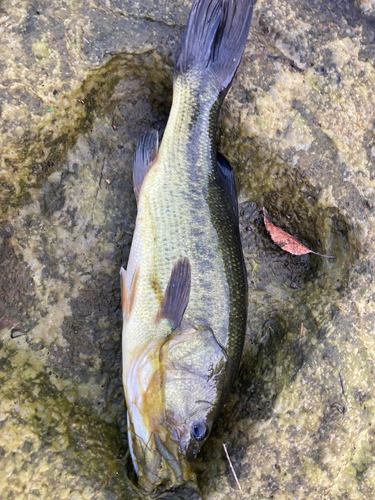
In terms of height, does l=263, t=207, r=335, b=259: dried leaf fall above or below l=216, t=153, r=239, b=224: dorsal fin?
below

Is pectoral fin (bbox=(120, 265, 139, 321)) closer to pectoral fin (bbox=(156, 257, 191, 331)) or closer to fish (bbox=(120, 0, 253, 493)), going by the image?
fish (bbox=(120, 0, 253, 493))

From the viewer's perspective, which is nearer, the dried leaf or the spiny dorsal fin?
the spiny dorsal fin

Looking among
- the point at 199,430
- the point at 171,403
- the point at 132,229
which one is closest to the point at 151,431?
the point at 171,403

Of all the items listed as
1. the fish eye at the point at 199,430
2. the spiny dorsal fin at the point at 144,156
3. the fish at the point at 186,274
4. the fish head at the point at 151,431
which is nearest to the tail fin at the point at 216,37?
the fish at the point at 186,274

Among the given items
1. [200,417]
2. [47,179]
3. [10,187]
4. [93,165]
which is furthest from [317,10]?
[200,417]

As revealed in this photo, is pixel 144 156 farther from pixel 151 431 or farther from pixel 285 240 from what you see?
pixel 151 431

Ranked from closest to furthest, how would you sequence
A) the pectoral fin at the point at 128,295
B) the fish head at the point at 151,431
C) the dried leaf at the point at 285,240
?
the fish head at the point at 151,431
the pectoral fin at the point at 128,295
the dried leaf at the point at 285,240

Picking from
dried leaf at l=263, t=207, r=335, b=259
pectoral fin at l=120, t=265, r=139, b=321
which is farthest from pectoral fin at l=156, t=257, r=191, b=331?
dried leaf at l=263, t=207, r=335, b=259

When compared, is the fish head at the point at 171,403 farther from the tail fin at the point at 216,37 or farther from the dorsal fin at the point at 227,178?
the tail fin at the point at 216,37
